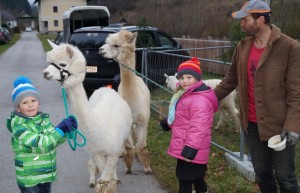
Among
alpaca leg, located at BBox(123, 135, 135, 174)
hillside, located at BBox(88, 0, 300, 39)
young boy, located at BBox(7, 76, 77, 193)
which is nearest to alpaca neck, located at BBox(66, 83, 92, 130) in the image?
young boy, located at BBox(7, 76, 77, 193)

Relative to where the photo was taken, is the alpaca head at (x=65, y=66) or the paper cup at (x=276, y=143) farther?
the alpaca head at (x=65, y=66)

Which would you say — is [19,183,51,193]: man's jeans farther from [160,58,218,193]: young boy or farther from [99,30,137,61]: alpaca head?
[99,30,137,61]: alpaca head

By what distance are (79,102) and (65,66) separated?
37 centimetres

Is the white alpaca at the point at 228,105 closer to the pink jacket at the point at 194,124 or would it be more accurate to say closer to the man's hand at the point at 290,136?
the pink jacket at the point at 194,124

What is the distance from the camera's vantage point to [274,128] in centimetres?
312

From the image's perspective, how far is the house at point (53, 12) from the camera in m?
74.9

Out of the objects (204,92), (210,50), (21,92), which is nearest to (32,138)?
(21,92)

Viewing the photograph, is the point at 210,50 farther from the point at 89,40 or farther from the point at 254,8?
the point at 254,8

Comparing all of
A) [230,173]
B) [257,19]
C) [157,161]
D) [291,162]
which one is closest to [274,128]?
[291,162]

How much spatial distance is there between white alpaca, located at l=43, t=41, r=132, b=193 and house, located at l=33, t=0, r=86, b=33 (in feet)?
240

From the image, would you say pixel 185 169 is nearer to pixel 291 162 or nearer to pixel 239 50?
pixel 291 162

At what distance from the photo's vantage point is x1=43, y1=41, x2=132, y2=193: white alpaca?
11.4ft

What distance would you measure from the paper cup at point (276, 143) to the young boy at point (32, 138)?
157 centimetres

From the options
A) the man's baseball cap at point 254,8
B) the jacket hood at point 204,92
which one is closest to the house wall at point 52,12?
the jacket hood at point 204,92
